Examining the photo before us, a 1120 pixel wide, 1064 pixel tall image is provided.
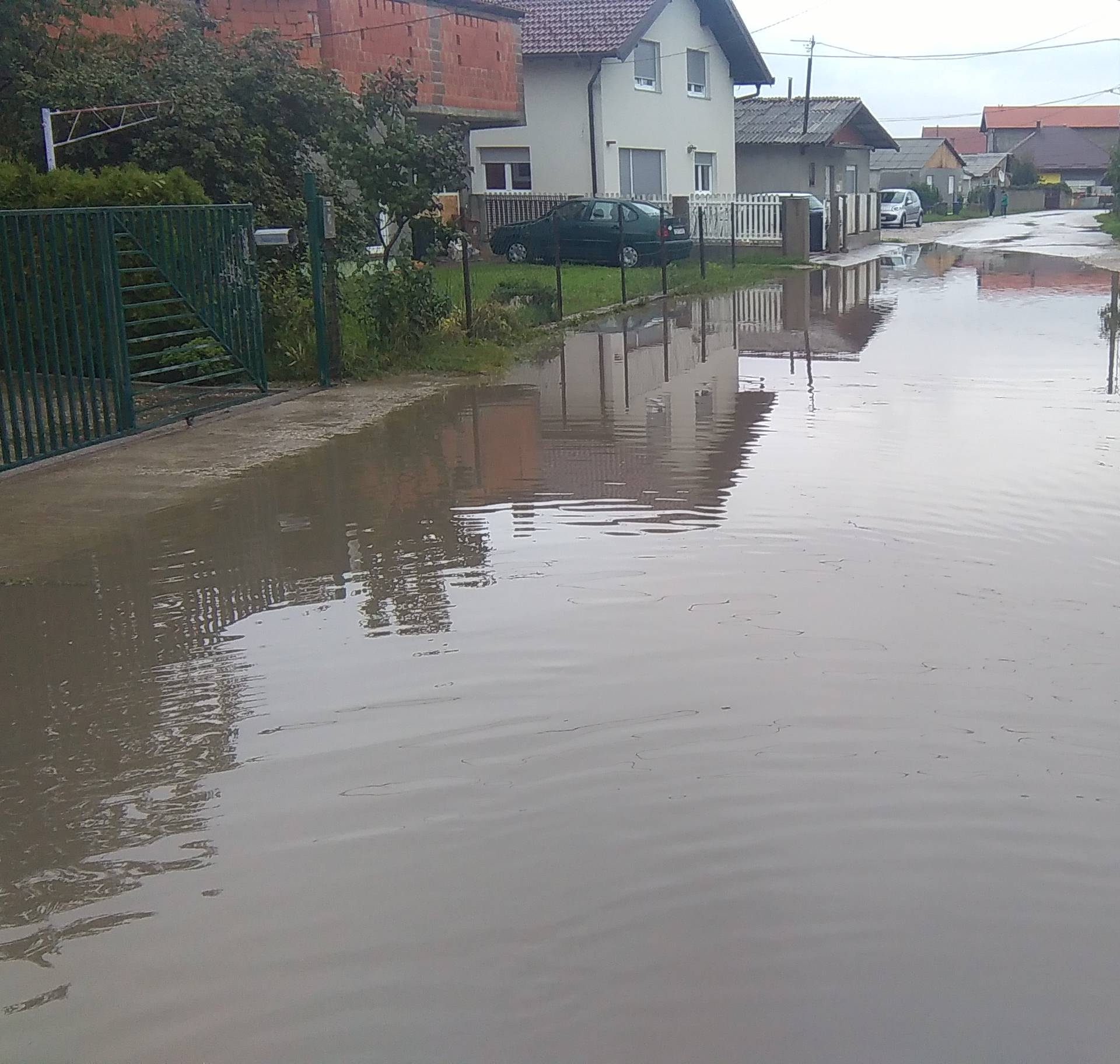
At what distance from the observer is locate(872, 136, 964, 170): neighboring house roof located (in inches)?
3406

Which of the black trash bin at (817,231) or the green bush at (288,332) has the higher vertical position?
the black trash bin at (817,231)

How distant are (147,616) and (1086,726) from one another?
4.27 metres

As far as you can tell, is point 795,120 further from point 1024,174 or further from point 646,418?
point 1024,174

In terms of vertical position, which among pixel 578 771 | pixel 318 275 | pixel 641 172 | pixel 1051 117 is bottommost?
pixel 578 771

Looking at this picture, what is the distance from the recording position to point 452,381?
1423cm

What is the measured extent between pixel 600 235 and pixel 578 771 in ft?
84.8

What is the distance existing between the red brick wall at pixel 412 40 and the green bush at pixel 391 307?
508cm

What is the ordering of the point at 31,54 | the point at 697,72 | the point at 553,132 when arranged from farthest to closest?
the point at 697,72, the point at 553,132, the point at 31,54

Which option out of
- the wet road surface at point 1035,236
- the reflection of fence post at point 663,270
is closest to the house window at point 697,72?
the wet road surface at point 1035,236

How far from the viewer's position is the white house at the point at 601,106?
32688mm

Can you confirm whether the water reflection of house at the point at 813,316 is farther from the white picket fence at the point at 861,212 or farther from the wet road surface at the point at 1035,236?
the white picket fence at the point at 861,212

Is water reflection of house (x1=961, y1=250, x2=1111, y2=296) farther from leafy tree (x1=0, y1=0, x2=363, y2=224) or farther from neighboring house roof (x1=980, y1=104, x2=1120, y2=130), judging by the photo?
neighboring house roof (x1=980, y1=104, x2=1120, y2=130)

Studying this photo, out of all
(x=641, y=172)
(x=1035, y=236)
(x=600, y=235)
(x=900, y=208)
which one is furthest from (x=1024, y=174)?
(x=600, y=235)

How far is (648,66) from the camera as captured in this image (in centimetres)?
3569
